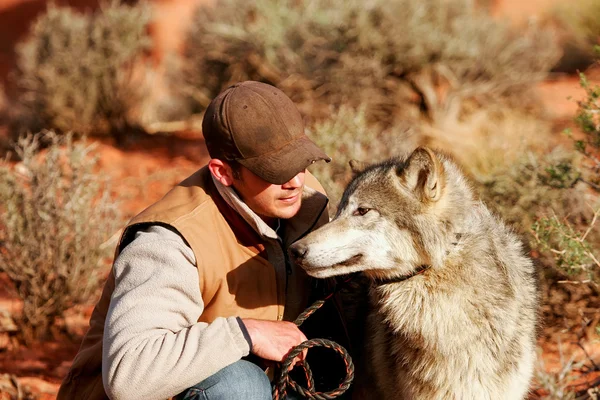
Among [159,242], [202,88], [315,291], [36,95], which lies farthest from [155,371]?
[202,88]

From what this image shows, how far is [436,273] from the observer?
2705 millimetres

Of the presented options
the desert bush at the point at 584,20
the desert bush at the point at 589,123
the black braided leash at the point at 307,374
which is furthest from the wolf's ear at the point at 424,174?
A: the desert bush at the point at 584,20

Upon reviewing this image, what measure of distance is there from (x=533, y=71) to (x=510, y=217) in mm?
6530

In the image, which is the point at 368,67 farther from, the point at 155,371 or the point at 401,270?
the point at 155,371

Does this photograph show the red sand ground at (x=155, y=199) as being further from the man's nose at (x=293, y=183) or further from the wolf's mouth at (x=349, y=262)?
the man's nose at (x=293, y=183)

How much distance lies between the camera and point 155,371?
2.28m

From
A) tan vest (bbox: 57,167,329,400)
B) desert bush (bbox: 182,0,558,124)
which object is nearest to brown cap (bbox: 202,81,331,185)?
tan vest (bbox: 57,167,329,400)

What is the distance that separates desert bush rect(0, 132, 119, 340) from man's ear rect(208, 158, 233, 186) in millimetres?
2464

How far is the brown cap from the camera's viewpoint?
264cm

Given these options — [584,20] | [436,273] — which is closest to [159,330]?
[436,273]

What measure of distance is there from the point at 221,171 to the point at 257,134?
0.82 ft

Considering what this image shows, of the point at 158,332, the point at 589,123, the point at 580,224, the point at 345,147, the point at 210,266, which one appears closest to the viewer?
the point at 158,332

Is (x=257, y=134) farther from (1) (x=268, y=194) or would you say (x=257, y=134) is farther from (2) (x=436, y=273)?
(2) (x=436, y=273)

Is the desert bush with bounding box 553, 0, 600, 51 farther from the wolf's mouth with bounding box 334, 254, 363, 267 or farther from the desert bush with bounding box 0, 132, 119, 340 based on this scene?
the wolf's mouth with bounding box 334, 254, 363, 267
